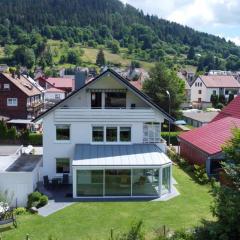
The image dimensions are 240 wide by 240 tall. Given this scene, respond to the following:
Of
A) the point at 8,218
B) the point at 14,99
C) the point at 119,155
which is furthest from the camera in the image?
the point at 14,99

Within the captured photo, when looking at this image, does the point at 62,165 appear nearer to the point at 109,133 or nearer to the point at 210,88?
the point at 109,133

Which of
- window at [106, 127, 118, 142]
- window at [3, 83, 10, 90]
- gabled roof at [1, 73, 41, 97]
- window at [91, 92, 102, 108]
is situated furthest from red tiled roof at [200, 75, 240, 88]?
window at [106, 127, 118, 142]

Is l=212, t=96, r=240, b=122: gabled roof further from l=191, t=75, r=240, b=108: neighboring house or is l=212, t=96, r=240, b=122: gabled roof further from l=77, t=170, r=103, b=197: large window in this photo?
l=191, t=75, r=240, b=108: neighboring house

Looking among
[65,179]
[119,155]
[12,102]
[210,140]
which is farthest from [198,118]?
[65,179]

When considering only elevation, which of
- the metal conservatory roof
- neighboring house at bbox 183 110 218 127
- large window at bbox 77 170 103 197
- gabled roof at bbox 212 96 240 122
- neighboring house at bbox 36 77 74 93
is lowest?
large window at bbox 77 170 103 197

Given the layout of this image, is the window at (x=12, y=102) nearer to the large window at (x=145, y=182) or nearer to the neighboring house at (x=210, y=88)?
the large window at (x=145, y=182)

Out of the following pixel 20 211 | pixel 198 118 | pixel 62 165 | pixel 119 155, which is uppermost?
pixel 119 155
